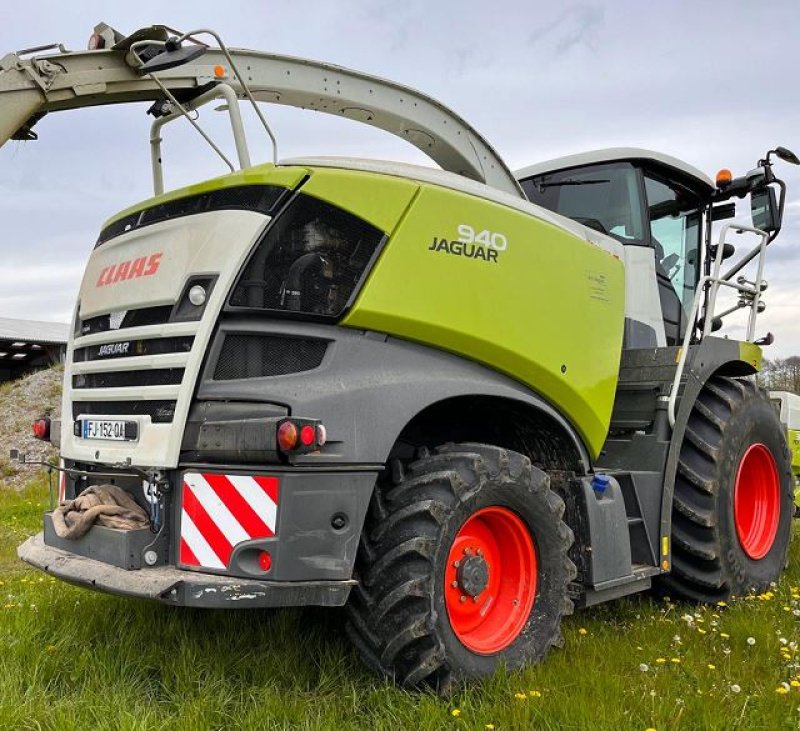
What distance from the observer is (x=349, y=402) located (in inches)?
120

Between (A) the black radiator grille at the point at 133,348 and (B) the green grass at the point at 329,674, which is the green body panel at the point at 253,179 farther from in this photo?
(B) the green grass at the point at 329,674

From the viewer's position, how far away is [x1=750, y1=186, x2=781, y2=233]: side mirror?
5.36m

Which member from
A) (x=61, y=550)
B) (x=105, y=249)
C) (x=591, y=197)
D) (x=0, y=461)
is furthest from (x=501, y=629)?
(x=0, y=461)

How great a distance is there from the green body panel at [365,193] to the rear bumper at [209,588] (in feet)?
4.49

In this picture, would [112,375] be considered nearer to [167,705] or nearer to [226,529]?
[226,529]

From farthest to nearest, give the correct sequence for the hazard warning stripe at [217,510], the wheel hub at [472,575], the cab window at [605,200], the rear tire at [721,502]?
the cab window at [605,200] → the rear tire at [721,502] → the wheel hub at [472,575] → the hazard warning stripe at [217,510]

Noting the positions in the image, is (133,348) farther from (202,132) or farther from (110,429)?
(202,132)

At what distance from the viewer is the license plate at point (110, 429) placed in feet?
10.9

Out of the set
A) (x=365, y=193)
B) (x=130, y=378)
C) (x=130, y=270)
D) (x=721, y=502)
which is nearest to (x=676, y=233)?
(x=721, y=502)

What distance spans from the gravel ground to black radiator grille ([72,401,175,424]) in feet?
27.3

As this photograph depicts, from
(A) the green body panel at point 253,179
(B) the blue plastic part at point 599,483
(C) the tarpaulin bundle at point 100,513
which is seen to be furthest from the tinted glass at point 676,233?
(C) the tarpaulin bundle at point 100,513

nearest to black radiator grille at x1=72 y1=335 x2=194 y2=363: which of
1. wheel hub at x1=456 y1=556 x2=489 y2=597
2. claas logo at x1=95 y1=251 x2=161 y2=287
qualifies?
claas logo at x1=95 y1=251 x2=161 y2=287

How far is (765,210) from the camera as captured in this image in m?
5.39

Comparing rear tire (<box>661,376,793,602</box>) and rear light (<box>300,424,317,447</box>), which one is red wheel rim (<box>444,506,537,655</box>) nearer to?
rear light (<box>300,424,317,447</box>)
